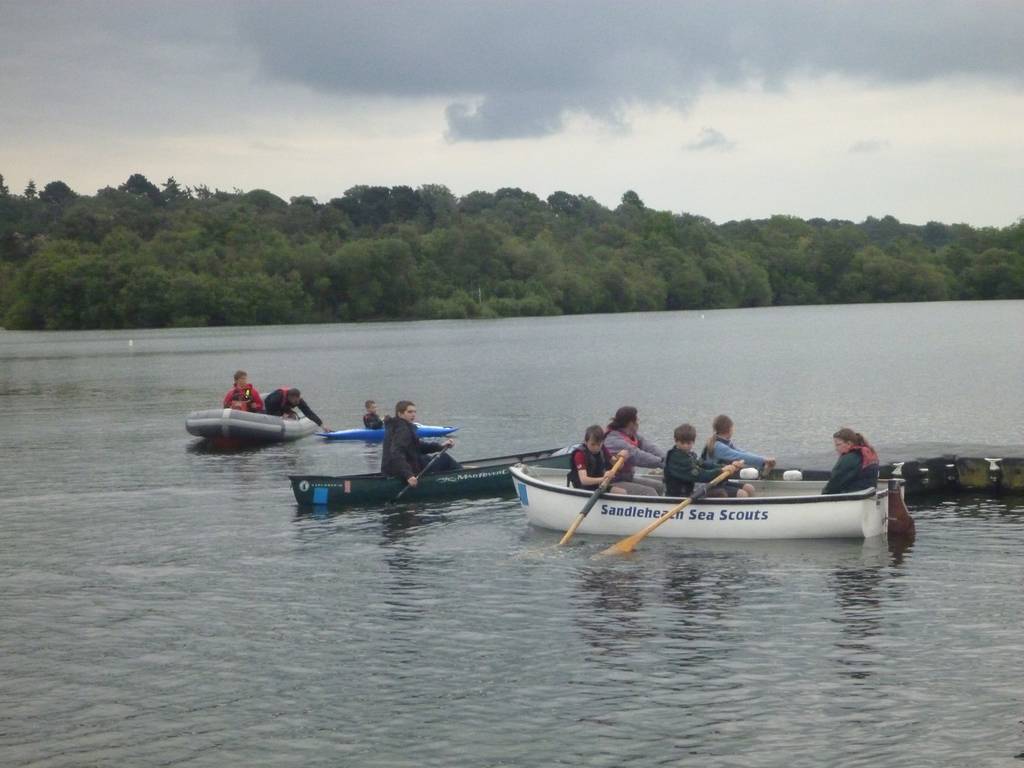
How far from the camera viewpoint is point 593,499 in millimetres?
20219

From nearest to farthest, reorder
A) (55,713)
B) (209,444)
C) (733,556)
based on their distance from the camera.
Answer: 1. (55,713)
2. (733,556)
3. (209,444)

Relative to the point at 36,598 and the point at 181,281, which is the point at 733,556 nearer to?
the point at 36,598

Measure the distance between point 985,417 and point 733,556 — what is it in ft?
73.8

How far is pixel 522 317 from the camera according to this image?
551 feet

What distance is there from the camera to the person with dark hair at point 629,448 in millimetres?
20703

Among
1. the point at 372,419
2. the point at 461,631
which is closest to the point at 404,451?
the point at 461,631

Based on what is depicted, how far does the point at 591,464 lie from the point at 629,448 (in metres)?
0.63

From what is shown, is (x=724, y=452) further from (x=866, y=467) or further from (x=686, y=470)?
(x=866, y=467)

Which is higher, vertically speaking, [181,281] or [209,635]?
[181,281]

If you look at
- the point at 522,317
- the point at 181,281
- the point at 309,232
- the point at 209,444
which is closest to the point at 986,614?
the point at 209,444

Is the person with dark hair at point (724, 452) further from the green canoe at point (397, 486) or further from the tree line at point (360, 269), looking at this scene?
the tree line at point (360, 269)

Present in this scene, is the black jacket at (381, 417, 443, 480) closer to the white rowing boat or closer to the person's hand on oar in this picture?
the person's hand on oar

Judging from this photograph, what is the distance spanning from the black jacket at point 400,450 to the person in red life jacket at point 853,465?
25.8 ft

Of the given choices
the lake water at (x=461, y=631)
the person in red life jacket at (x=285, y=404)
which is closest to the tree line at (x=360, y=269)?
the person in red life jacket at (x=285, y=404)
